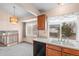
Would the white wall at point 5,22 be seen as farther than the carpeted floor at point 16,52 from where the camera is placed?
Yes

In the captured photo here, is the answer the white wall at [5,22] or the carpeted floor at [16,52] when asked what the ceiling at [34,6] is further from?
the carpeted floor at [16,52]

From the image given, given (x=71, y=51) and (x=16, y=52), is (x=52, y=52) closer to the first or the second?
(x=71, y=51)

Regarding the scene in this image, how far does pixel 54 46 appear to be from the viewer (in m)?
2.92

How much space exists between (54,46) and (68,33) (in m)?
0.66

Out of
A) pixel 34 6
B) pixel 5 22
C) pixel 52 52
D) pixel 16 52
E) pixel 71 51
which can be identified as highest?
pixel 34 6

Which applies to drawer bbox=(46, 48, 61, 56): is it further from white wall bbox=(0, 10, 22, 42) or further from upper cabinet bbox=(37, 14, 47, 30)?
white wall bbox=(0, 10, 22, 42)

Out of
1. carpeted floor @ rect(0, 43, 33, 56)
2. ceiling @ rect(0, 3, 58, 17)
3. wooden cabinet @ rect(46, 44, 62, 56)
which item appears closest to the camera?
wooden cabinet @ rect(46, 44, 62, 56)

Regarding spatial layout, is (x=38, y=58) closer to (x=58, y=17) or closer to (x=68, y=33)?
(x=68, y=33)

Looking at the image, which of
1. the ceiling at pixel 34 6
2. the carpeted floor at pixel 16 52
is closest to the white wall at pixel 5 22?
the ceiling at pixel 34 6

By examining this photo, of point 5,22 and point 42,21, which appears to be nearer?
point 42,21

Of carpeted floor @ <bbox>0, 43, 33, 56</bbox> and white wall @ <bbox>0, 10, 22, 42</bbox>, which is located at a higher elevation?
white wall @ <bbox>0, 10, 22, 42</bbox>

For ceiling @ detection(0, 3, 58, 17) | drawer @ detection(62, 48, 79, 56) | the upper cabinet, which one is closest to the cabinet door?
the upper cabinet

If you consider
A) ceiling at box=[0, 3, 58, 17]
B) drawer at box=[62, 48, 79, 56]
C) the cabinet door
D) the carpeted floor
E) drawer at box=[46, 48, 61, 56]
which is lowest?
the carpeted floor

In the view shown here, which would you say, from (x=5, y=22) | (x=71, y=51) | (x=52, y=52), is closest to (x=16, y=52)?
(x=52, y=52)
